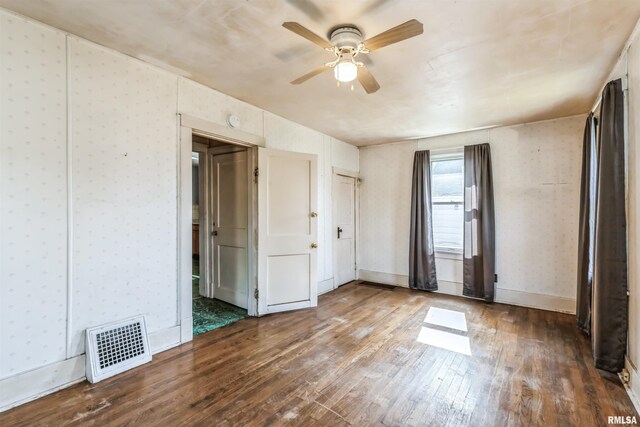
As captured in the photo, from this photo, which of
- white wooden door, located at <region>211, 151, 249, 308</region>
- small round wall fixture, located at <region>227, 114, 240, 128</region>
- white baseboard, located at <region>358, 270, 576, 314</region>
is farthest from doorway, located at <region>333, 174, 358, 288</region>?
small round wall fixture, located at <region>227, 114, 240, 128</region>

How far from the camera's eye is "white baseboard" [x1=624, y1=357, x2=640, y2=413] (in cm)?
193

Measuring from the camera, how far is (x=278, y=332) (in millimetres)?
3150

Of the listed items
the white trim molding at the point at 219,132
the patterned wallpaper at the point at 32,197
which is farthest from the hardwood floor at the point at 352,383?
the white trim molding at the point at 219,132

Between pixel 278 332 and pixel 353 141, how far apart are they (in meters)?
3.43

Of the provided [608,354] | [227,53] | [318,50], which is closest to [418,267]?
[608,354]

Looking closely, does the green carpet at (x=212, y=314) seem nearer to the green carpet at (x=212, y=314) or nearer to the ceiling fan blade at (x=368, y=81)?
the green carpet at (x=212, y=314)

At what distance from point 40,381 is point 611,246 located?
13.9 ft

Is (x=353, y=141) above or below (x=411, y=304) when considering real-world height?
above

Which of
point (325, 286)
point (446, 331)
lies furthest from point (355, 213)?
point (446, 331)

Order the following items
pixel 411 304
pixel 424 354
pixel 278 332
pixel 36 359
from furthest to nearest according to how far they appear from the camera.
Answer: pixel 411 304 → pixel 278 332 → pixel 424 354 → pixel 36 359

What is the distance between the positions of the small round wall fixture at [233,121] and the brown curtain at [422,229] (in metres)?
2.94

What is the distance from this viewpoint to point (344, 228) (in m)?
5.30

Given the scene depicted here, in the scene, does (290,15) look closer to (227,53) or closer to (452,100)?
(227,53)

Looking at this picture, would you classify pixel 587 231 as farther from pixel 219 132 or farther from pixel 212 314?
pixel 212 314
